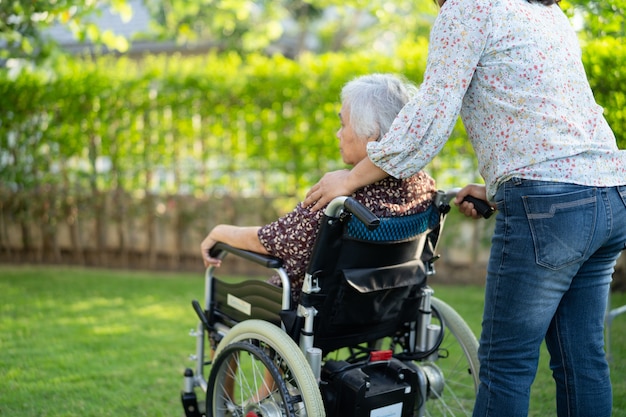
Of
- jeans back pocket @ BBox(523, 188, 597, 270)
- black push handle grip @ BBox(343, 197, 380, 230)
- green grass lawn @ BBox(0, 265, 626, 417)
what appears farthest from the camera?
green grass lawn @ BBox(0, 265, 626, 417)

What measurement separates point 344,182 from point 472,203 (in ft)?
1.46

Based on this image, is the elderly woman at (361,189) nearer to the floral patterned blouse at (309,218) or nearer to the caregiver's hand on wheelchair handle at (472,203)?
the floral patterned blouse at (309,218)

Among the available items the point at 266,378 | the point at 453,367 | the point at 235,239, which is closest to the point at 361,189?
the point at 235,239

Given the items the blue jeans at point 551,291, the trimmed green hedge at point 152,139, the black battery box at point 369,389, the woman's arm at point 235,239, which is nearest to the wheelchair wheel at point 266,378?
the black battery box at point 369,389

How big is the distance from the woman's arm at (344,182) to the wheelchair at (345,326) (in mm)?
67

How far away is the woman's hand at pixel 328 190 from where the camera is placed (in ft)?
6.46

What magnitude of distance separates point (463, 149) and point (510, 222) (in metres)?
3.56

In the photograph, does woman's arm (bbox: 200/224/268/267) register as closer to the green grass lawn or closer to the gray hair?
the gray hair

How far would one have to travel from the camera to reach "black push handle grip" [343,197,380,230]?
70.6 inches

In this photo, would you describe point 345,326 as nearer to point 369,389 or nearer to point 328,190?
point 369,389

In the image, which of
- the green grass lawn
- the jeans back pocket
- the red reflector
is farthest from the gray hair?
the green grass lawn

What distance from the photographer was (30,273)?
18.2 feet

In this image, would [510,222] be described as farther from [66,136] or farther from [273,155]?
[66,136]

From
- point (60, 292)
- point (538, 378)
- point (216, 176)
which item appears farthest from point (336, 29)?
point (538, 378)
